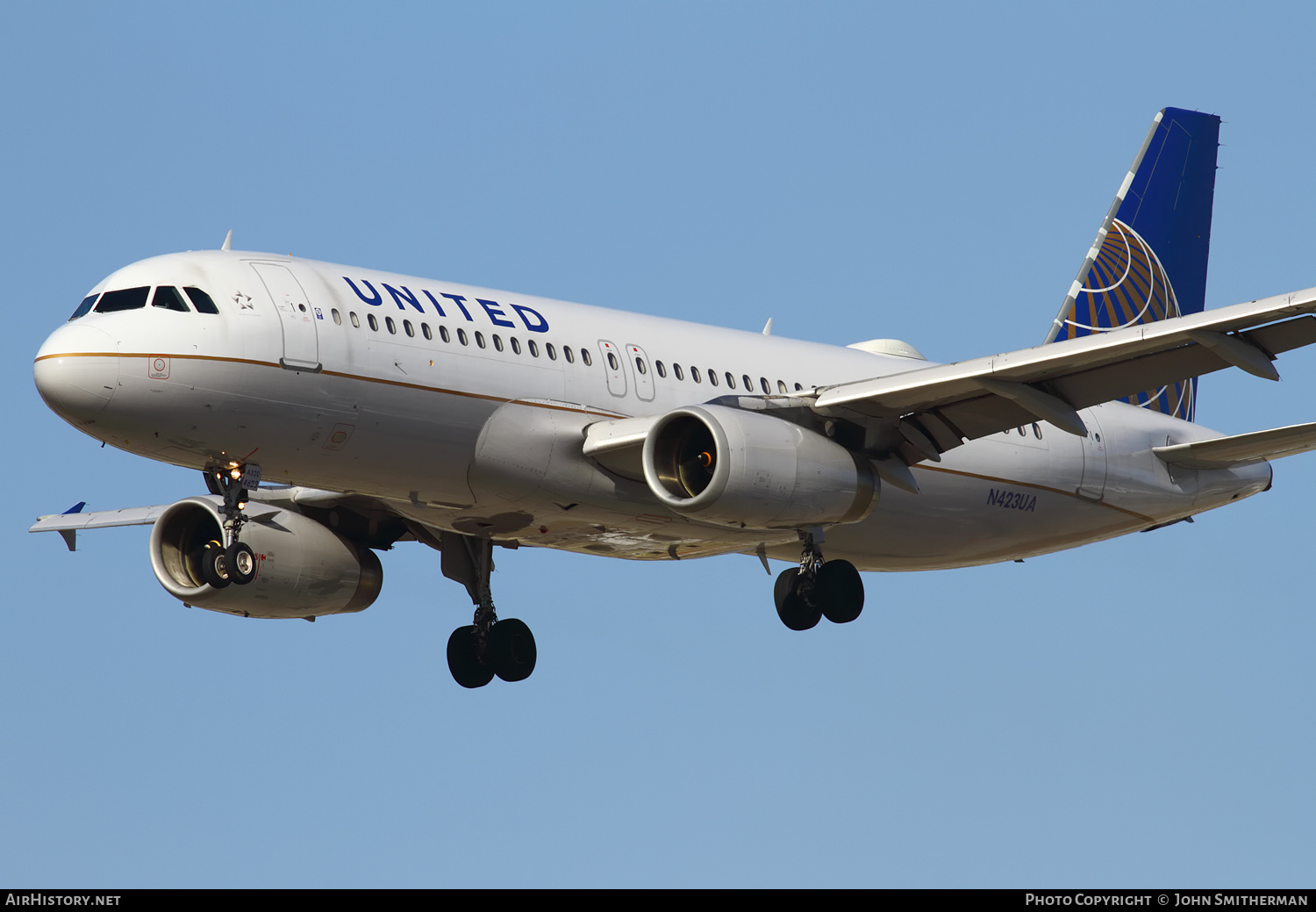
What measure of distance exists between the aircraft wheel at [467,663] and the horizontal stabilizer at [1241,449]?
1371 centimetres

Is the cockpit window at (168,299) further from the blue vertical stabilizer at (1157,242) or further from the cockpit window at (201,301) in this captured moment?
the blue vertical stabilizer at (1157,242)

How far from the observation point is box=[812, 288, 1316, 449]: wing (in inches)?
1149

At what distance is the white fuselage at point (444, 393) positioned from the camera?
29125mm

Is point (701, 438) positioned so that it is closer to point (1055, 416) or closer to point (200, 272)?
point (1055, 416)

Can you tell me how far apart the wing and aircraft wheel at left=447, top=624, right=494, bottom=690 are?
8746 mm

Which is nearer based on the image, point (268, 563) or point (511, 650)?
point (268, 563)

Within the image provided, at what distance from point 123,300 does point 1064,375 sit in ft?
47.7

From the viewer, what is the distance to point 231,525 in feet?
101

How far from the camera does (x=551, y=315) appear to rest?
107 ft

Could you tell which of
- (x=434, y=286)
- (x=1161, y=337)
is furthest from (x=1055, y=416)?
(x=434, y=286)

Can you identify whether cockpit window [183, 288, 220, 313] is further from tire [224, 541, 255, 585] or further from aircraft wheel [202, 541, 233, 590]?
aircraft wheel [202, 541, 233, 590]

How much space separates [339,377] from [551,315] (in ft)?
14.2

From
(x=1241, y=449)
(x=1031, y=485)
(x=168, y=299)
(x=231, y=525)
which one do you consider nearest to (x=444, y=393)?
(x=231, y=525)

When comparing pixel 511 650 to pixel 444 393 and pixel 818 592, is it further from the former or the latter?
pixel 444 393
